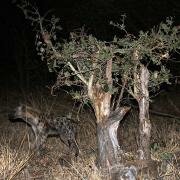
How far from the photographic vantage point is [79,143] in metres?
10.2

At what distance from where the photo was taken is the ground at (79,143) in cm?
802

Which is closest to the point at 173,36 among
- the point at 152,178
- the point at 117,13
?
the point at 152,178

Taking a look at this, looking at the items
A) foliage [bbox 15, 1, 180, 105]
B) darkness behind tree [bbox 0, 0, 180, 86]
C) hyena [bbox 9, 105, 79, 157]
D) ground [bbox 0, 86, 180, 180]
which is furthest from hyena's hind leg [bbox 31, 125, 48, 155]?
darkness behind tree [bbox 0, 0, 180, 86]

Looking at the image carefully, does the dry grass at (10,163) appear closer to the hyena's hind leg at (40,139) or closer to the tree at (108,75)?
the hyena's hind leg at (40,139)

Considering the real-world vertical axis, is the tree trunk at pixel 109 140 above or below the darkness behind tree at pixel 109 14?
below

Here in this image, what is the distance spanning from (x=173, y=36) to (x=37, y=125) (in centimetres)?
335

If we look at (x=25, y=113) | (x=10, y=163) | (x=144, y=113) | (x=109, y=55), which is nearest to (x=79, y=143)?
(x=25, y=113)

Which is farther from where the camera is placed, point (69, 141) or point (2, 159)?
point (69, 141)

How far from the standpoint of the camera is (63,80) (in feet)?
26.9

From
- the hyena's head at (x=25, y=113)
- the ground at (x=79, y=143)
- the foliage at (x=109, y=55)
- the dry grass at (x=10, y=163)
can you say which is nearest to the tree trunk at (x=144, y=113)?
the foliage at (x=109, y=55)

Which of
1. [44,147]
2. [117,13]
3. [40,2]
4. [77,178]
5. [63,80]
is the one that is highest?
[40,2]

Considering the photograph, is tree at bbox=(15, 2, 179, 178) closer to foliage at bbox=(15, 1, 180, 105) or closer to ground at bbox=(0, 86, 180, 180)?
foliage at bbox=(15, 1, 180, 105)

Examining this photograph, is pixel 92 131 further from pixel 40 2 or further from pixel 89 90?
pixel 40 2

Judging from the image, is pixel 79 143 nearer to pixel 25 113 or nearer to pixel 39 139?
pixel 39 139
